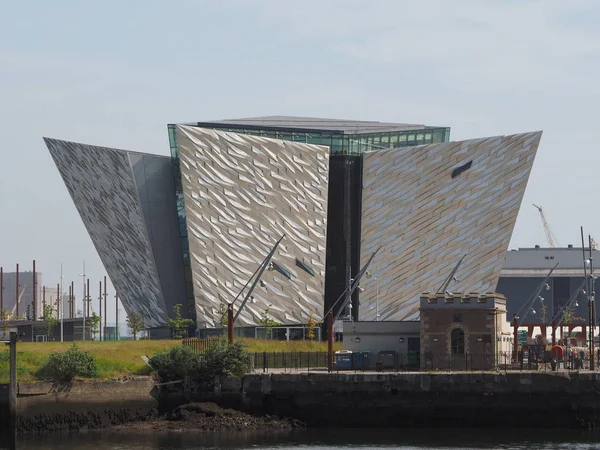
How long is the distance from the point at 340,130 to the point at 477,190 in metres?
15.7

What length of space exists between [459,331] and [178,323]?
1456 inches

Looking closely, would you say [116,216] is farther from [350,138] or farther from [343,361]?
[343,361]

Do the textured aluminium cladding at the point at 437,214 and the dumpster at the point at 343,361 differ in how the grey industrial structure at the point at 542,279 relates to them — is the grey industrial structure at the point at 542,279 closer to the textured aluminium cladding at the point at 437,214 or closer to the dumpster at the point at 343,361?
the textured aluminium cladding at the point at 437,214

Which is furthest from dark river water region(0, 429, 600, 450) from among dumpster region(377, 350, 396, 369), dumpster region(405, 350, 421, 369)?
dumpster region(377, 350, 396, 369)

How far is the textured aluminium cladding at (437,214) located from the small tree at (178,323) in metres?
15.9

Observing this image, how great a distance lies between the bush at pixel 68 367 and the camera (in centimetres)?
7025

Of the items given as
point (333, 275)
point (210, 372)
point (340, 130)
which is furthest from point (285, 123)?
point (210, 372)

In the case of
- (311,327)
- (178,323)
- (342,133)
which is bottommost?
(311,327)

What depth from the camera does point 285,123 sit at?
129875 mm

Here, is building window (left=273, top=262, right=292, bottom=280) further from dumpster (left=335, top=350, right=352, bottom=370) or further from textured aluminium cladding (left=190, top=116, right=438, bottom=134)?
dumpster (left=335, top=350, right=352, bottom=370)

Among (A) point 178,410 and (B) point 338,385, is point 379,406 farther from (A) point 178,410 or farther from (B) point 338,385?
(A) point 178,410

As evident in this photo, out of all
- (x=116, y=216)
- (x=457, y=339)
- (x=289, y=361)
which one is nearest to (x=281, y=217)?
(x=116, y=216)

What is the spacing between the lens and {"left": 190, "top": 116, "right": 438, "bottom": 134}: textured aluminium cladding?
12319 centimetres

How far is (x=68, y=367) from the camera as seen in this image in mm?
70188
